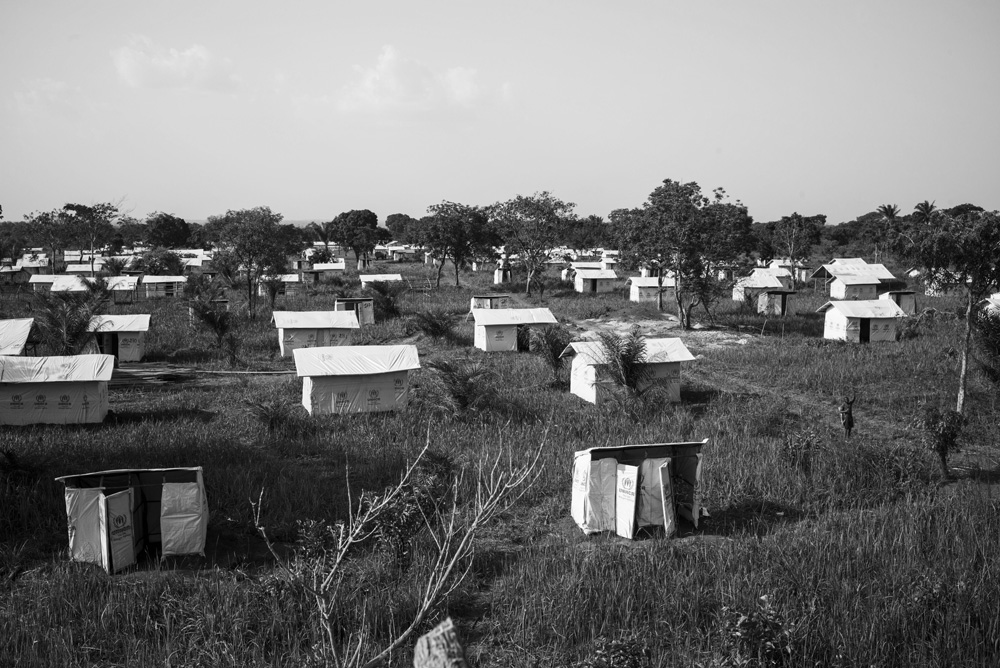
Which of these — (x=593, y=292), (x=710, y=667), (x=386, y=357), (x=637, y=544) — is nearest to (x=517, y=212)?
(x=593, y=292)

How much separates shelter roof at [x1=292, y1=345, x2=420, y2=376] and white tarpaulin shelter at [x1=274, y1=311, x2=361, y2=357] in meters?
8.93

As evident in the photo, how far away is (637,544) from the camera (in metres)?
12.2

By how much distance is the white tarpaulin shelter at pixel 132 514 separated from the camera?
11.0 metres

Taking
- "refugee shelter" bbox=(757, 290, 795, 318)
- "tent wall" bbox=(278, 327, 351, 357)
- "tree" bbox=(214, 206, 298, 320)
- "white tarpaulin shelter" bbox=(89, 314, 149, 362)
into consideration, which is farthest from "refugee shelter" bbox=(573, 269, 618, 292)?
"white tarpaulin shelter" bbox=(89, 314, 149, 362)

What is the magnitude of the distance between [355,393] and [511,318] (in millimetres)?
11875

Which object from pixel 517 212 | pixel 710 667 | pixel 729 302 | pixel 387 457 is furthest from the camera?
pixel 517 212

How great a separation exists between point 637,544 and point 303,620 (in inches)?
216

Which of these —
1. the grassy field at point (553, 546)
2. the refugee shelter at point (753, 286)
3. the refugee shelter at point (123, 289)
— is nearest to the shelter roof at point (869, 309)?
the grassy field at point (553, 546)

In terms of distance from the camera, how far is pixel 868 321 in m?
33.6

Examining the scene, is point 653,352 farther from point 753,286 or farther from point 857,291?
point 857,291

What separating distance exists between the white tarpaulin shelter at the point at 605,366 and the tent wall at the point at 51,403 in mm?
14071

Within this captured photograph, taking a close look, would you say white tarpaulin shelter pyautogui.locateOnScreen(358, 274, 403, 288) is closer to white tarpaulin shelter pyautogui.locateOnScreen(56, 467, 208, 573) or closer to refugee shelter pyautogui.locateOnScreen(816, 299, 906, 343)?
refugee shelter pyautogui.locateOnScreen(816, 299, 906, 343)

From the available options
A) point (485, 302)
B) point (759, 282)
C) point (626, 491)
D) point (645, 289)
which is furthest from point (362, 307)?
point (626, 491)

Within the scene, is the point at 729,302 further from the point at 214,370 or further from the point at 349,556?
the point at 349,556
